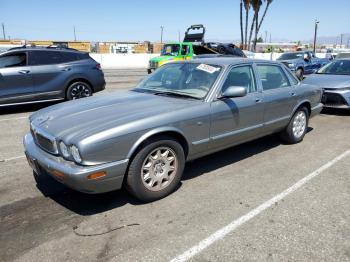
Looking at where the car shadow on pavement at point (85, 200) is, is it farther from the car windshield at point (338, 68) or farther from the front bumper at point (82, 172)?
the car windshield at point (338, 68)

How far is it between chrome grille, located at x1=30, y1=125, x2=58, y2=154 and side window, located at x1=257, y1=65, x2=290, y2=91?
3.21 meters

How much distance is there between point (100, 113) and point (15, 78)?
18.4 feet

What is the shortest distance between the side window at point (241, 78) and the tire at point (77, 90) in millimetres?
5811

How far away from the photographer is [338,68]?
9.58m

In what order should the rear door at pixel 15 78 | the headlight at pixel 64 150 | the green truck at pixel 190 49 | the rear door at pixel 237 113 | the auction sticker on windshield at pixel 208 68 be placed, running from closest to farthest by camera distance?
the headlight at pixel 64 150
the rear door at pixel 237 113
the auction sticker on windshield at pixel 208 68
the rear door at pixel 15 78
the green truck at pixel 190 49

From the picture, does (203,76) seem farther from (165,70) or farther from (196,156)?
(196,156)

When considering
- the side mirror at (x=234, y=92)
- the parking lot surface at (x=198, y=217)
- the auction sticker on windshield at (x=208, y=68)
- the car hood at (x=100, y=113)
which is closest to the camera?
the parking lot surface at (x=198, y=217)

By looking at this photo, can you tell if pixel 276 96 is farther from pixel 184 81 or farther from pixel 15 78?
pixel 15 78

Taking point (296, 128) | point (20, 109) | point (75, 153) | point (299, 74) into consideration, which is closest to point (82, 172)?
point (75, 153)

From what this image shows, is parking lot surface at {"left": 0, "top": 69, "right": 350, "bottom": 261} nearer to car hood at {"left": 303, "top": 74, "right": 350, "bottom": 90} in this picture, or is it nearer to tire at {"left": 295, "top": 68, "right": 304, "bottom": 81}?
car hood at {"left": 303, "top": 74, "right": 350, "bottom": 90}

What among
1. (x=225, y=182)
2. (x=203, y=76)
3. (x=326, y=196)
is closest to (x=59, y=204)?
(x=225, y=182)

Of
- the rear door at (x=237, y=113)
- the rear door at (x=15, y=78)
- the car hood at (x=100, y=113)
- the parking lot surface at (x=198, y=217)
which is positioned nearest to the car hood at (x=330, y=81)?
the parking lot surface at (x=198, y=217)

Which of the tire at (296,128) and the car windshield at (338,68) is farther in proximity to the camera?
the car windshield at (338,68)

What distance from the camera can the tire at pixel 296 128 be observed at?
5.80m
